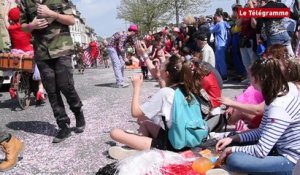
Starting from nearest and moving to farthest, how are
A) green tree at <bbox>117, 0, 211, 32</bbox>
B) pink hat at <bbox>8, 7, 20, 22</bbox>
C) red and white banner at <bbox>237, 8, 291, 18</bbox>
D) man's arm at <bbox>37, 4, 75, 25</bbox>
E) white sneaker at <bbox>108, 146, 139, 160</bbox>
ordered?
white sneaker at <bbox>108, 146, 139, 160</bbox> < man's arm at <bbox>37, 4, 75, 25</bbox> < red and white banner at <bbox>237, 8, 291, 18</bbox> < pink hat at <bbox>8, 7, 20, 22</bbox> < green tree at <bbox>117, 0, 211, 32</bbox>

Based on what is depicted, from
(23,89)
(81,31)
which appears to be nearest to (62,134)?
(23,89)

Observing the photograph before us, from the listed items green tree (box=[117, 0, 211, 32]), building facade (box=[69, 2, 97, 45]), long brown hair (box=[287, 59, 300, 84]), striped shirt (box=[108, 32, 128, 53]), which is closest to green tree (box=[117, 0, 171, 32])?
green tree (box=[117, 0, 211, 32])

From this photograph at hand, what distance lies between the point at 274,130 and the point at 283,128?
0.06m

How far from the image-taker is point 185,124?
3.33m

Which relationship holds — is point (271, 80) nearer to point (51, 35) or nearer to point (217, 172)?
point (217, 172)

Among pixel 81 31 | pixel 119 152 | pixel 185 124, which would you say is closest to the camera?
pixel 185 124

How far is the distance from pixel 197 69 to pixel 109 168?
4.22 ft

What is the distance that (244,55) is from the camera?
8.27 meters

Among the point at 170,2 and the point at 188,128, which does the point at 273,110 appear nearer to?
the point at 188,128

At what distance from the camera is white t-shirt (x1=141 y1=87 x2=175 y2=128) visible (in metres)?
3.33

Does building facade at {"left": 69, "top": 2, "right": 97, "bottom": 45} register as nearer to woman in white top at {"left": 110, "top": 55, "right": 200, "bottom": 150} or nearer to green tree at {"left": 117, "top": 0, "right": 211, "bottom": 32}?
green tree at {"left": 117, "top": 0, "right": 211, "bottom": 32}

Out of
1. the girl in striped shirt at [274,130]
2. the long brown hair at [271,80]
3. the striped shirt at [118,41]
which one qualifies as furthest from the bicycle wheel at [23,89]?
the long brown hair at [271,80]

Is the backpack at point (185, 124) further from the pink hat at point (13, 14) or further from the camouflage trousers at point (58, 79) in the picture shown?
the pink hat at point (13, 14)

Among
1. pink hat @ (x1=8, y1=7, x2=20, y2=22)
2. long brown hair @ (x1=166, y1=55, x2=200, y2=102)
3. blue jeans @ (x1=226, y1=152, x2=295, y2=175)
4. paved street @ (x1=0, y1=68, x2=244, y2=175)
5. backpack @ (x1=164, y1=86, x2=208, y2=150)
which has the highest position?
pink hat @ (x1=8, y1=7, x2=20, y2=22)
